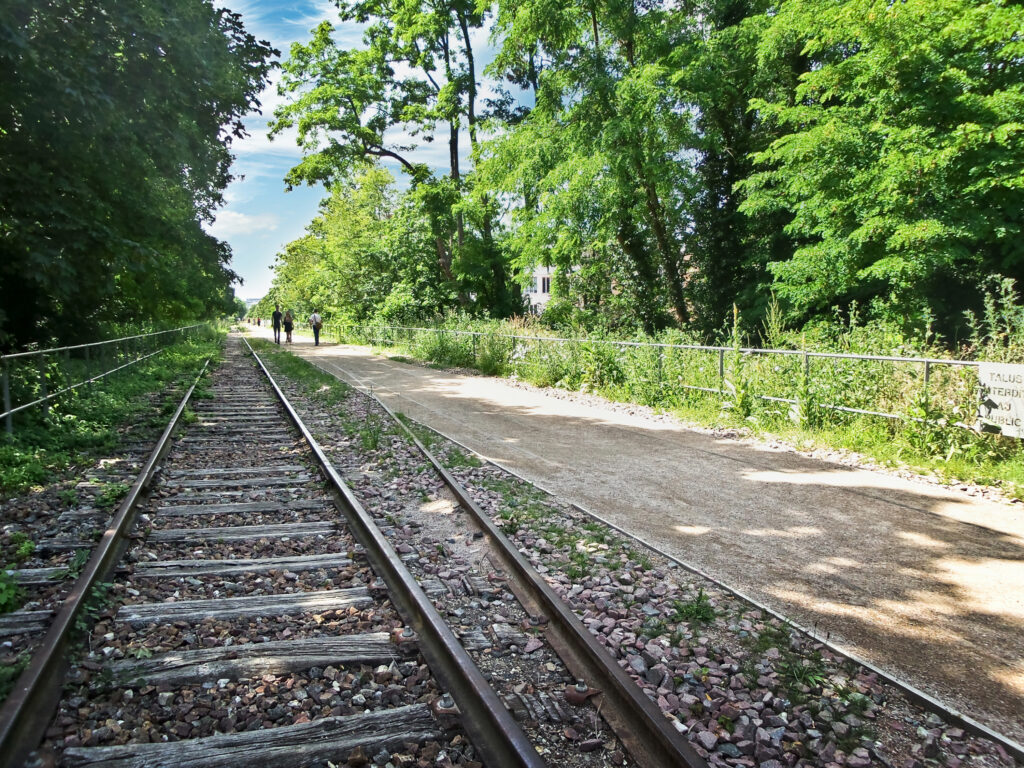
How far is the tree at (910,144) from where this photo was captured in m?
13.8

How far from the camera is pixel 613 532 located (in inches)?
204

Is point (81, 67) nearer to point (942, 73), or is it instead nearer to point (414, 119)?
point (942, 73)

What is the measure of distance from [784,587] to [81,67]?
27.3 ft

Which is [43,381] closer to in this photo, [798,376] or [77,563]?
[77,563]

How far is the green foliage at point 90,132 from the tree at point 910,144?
1398cm

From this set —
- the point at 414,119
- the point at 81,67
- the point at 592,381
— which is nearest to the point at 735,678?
the point at 81,67

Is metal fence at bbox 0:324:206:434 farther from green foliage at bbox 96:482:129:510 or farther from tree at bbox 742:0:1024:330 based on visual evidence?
tree at bbox 742:0:1024:330

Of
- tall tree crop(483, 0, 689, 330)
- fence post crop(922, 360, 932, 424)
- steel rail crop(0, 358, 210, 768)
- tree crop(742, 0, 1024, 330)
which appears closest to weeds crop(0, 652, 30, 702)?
steel rail crop(0, 358, 210, 768)

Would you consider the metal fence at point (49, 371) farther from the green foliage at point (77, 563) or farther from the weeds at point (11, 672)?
the weeds at point (11, 672)

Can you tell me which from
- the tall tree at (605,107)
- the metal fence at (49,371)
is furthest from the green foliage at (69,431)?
the tall tree at (605,107)

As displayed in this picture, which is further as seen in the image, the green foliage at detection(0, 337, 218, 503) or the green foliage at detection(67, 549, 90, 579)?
the green foliage at detection(0, 337, 218, 503)

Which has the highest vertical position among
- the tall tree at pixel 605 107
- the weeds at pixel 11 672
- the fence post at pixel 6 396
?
the tall tree at pixel 605 107

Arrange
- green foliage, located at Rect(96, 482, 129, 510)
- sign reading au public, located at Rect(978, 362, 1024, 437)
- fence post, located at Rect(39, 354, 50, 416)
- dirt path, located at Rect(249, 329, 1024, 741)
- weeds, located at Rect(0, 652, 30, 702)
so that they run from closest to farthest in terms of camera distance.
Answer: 1. weeds, located at Rect(0, 652, 30, 702)
2. dirt path, located at Rect(249, 329, 1024, 741)
3. green foliage, located at Rect(96, 482, 129, 510)
4. sign reading au public, located at Rect(978, 362, 1024, 437)
5. fence post, located at Rect(39, 354, 50, 416)

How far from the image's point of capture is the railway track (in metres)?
2.55
